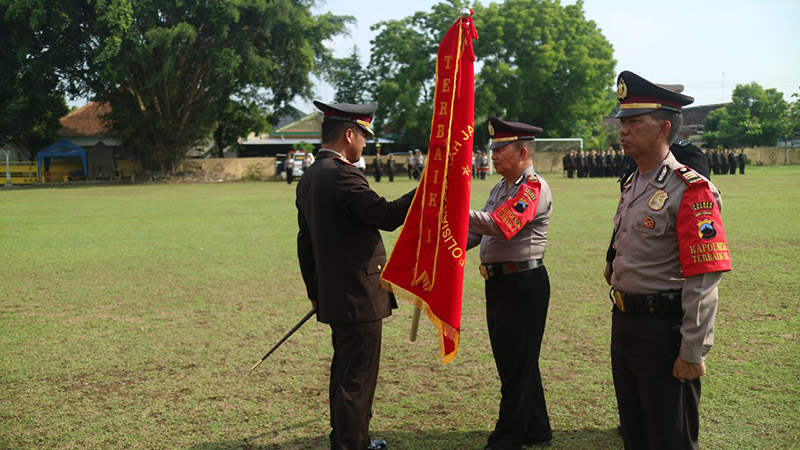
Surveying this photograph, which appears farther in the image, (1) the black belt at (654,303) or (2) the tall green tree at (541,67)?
(2) the tall green tree at (541,67)

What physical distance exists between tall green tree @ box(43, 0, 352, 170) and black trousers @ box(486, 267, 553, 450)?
3369cm

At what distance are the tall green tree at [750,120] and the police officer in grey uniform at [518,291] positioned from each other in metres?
71.2

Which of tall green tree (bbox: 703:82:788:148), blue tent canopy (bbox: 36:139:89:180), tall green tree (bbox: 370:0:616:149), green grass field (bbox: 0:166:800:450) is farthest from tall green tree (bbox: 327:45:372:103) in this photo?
green grass field (bbox: 0:166:800:450)

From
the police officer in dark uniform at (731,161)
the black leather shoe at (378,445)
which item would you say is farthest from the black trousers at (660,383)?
the police officer in dark uniform at (731,161)

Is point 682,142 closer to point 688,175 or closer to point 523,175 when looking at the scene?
point 523,175

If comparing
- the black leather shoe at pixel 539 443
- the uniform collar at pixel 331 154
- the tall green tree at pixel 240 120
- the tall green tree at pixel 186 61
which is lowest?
the black leather shoe at pixel 539 443

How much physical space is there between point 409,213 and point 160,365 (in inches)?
119

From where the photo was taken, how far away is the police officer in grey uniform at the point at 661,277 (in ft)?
8.57

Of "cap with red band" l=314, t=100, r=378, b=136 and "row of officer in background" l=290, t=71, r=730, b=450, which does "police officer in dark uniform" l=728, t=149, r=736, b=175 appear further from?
"cap with red band" l=314, t=100, r=378, b=136

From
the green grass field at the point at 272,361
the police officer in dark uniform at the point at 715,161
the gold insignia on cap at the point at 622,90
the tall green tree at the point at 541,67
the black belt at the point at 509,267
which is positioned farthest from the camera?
the tall green tree at the point at 541,67

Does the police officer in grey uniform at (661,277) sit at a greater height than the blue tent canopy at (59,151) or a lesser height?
lesser

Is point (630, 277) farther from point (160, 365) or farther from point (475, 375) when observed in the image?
point (160, 365)

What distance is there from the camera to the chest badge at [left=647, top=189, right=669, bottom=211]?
9.05 ft

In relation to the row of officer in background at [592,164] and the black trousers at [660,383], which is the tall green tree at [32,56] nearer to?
the row of officer in background at [592,164]
